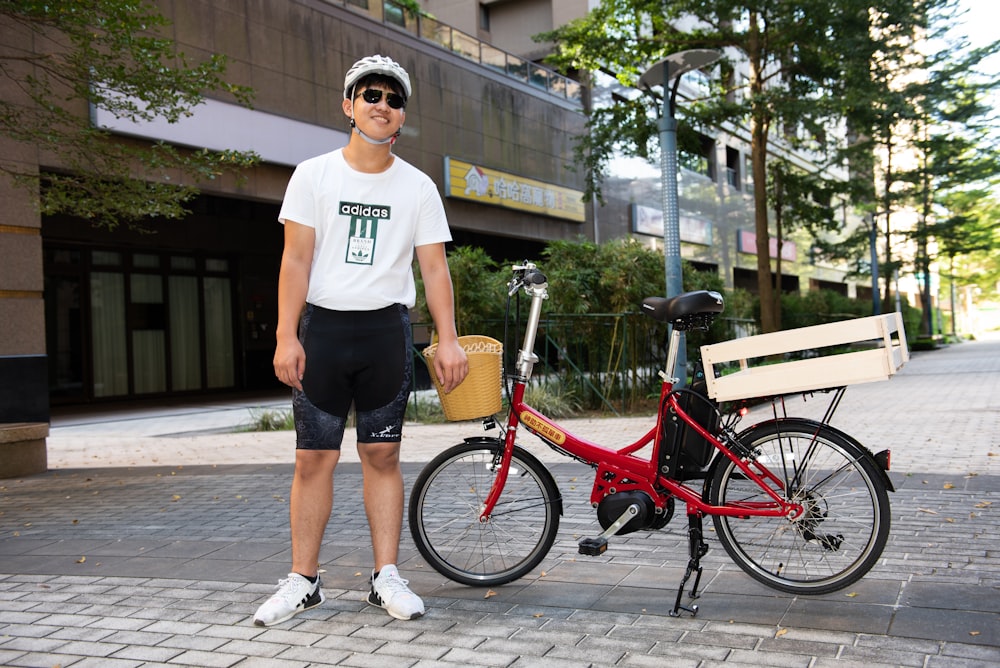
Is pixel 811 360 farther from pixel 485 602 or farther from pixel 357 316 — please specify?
pixel 357 316

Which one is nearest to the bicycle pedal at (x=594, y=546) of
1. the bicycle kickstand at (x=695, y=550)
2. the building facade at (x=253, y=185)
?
the bicycle kickstand at (x=695, y=550)

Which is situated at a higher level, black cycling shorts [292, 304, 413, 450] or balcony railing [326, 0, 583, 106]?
balcony railing [326, 0, 583, 106]

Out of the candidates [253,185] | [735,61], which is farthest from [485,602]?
[735,61]

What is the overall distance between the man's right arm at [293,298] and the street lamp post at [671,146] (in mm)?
8349

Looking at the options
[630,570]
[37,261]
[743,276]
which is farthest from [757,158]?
[743,276]

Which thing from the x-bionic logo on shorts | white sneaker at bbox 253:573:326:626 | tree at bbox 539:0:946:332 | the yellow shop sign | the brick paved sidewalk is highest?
tree at bbox 539:0:946:332

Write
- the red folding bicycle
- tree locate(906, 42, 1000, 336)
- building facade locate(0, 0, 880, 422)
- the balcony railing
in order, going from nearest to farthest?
the red folding bicycle → building facade locate(0, 0, 880, 422) → the balcony railing → tree locate(906, 42, 1000, 336)

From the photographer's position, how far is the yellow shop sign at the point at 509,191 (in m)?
22.1

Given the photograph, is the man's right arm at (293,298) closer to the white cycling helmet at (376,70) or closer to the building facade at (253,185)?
the white cycling helmet at (376,70)

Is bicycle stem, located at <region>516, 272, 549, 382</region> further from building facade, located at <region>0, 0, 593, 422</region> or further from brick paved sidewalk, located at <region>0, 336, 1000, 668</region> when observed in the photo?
building facade, located at <region>0, 0, 593, 422</region>

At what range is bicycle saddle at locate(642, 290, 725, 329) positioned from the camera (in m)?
3.58

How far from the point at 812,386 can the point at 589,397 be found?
943cm

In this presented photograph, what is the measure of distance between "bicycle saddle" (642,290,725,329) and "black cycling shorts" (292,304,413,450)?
103 cm

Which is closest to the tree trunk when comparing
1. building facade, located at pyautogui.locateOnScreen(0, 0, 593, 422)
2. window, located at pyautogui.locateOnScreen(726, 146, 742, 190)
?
building facade, located at pyautogui.locateOnScreen(0, 0, 593, 422)
